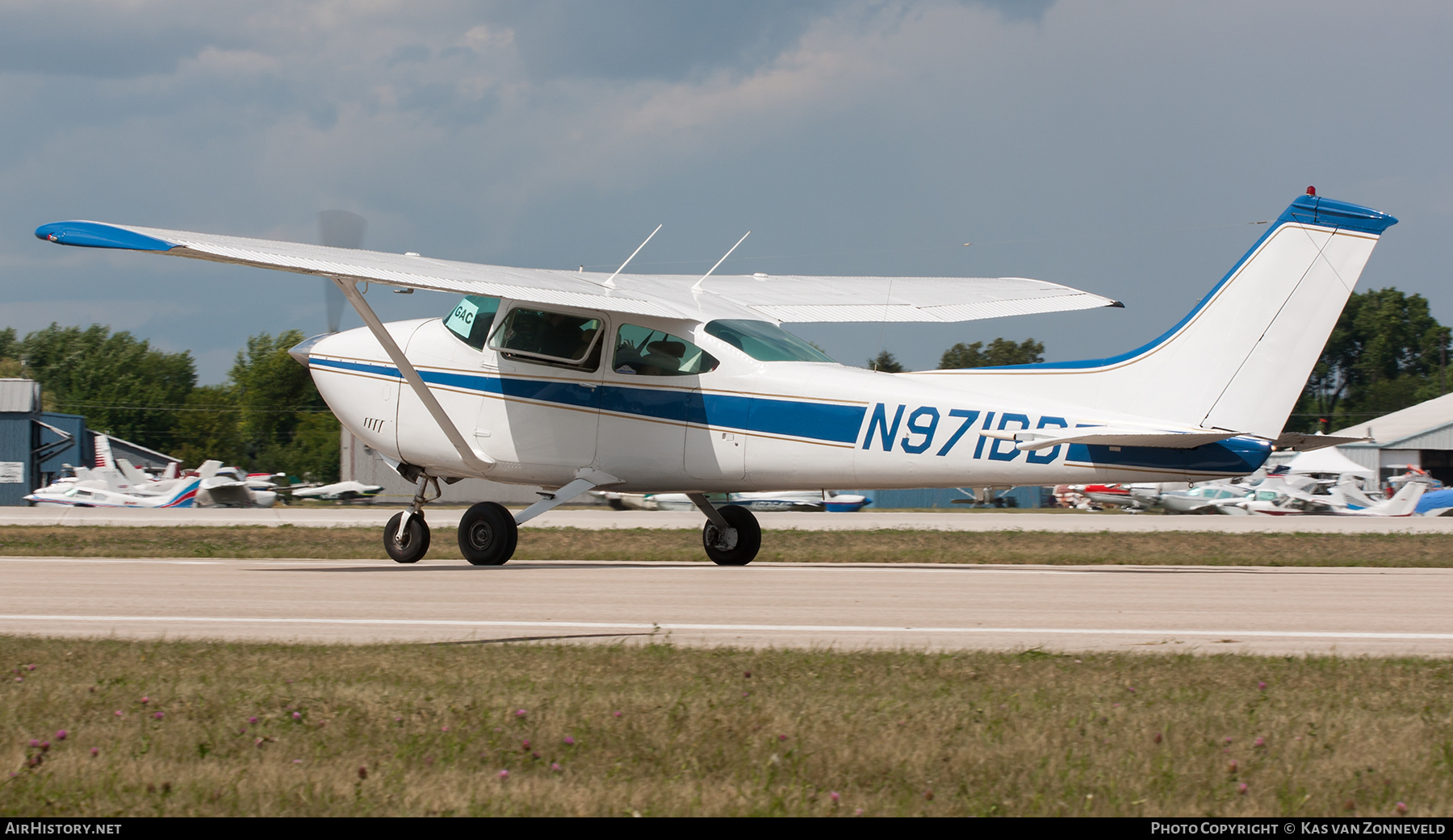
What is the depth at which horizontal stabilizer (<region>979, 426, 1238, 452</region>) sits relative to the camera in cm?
991

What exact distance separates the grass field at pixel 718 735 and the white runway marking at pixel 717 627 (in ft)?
3.76

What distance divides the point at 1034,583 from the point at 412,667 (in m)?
6.56

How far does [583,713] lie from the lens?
16.8 ft

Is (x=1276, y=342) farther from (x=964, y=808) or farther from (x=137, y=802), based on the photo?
(x=137, y=802)

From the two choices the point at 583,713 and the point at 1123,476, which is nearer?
the point at 583,713

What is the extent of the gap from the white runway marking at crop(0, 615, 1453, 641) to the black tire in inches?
180

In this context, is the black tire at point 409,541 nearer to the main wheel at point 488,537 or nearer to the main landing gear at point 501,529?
the main landing gear at point 501,529

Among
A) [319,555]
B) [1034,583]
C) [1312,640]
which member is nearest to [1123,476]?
[1034,583]

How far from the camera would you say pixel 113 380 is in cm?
10288

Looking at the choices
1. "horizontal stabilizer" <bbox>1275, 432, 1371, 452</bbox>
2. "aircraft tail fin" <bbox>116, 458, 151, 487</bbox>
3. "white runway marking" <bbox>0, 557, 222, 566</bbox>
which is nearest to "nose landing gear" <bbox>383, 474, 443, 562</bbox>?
"white runway marking" <bbox>0, 557, 222, 566</bbox>

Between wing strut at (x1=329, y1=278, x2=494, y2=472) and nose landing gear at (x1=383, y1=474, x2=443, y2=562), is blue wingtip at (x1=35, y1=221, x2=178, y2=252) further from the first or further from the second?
nose landing gear at (x1=383, y1=474, x2=443, y2=562)

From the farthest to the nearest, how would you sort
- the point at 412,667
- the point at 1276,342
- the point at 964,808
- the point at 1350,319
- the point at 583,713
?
the point at 1350,319 < the point at 1276,342 < the point at 412,667 < the point at 583,713 < the point at 964,808

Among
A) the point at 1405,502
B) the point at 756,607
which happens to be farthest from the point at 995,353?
the point at 756,607

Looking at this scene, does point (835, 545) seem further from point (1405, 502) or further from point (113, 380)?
point (113, 380)
